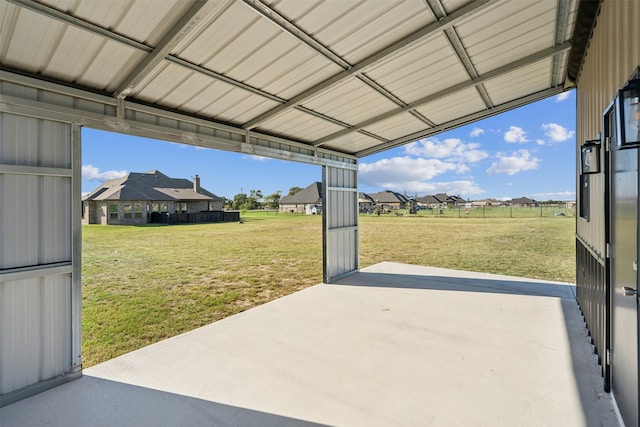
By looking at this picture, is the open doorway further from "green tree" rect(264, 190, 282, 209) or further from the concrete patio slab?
"green tree" rect(264, 190, 282, 209)

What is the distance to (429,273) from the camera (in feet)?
22.6

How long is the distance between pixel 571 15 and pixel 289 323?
4.64 m

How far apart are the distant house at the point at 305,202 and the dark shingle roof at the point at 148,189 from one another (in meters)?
12.9

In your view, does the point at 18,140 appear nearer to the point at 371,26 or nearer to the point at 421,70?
the point at 371,26

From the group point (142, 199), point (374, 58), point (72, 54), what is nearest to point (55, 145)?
point (72, 54)

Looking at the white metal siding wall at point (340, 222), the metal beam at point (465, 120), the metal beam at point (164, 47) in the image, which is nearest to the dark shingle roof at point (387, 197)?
the white metal siding wall at point (340, 222)

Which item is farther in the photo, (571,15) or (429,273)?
(429,273)

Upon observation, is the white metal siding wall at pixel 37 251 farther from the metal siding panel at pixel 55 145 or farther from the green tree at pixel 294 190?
the green tree at pixel 294 190

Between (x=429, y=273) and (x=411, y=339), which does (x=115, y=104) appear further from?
(x=429, y=273)

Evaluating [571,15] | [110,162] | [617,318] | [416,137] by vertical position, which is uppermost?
[110,162]

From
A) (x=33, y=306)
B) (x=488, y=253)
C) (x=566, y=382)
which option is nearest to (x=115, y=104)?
(x=33, y=306)

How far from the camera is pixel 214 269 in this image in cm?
814

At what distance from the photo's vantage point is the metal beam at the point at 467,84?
3.77 metres

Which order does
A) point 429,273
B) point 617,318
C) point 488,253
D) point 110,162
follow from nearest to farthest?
1. point 617,318
2. point 429,273
3. point 488,253
4. point 110,162
